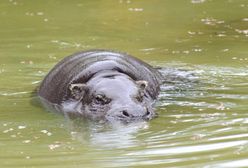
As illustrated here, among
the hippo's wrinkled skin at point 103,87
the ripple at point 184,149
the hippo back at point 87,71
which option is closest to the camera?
the ripple at point 184,149

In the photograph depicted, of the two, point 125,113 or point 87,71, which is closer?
point 125,113

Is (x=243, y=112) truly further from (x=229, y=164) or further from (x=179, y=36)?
(x=179, y=36)

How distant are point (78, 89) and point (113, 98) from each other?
0.69 metres

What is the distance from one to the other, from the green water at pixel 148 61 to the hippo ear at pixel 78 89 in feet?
1.37

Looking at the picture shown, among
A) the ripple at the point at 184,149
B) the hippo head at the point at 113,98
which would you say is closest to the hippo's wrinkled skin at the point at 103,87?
the hippo head at the point at 113,98

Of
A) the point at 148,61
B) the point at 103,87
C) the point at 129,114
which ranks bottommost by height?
the point at 148,61

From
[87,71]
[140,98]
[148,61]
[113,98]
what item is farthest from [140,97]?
[148,61]

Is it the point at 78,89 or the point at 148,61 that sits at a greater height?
the point at 78,89

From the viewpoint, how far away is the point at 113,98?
7895mm

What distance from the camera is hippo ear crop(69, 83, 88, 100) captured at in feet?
27.5

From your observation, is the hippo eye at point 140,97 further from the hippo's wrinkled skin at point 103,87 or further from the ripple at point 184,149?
the ripple at point 184,149

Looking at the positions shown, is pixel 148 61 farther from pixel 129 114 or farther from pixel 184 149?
pixel 184 149

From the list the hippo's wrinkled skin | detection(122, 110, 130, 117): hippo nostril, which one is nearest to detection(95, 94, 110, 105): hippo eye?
the hippo's wrinkled skin

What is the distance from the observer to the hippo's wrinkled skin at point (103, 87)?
7.78m
